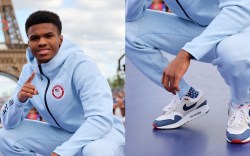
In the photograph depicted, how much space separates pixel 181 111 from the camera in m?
0.94

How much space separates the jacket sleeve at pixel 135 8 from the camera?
2.58 ft

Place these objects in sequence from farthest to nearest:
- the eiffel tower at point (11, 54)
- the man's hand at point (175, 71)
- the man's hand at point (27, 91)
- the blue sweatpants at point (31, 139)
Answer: the eiffel tower at point (11, 54) < the blue sweatpants at point (31, 139) < the man's hand at point (27, 91) < the man's hand at point (175, 71)

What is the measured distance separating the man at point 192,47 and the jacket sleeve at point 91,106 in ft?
0.36

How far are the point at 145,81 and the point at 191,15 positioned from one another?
27 centimetres

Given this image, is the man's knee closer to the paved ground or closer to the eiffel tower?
the paved ground

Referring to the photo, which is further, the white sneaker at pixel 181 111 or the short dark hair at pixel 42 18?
the white sneaker at pixel 181 111

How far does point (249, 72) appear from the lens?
77 cm

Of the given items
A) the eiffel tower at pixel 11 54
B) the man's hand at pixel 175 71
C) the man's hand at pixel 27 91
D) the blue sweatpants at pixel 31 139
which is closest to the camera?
the man's hand at pixel 175 71

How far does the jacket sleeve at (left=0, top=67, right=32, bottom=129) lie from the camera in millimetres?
829

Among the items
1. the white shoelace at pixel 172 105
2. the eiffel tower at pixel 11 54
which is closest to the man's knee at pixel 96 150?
the white shoelace at pixel 172 105

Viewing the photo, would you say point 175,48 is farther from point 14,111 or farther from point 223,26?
point 14,111

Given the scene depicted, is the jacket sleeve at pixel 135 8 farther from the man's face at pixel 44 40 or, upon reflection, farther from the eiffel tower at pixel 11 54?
the eiffel tower at pixel 11 54

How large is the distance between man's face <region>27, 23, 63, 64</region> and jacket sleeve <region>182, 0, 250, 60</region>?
0.25 metres

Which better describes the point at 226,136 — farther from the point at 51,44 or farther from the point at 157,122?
the point at 51,44
